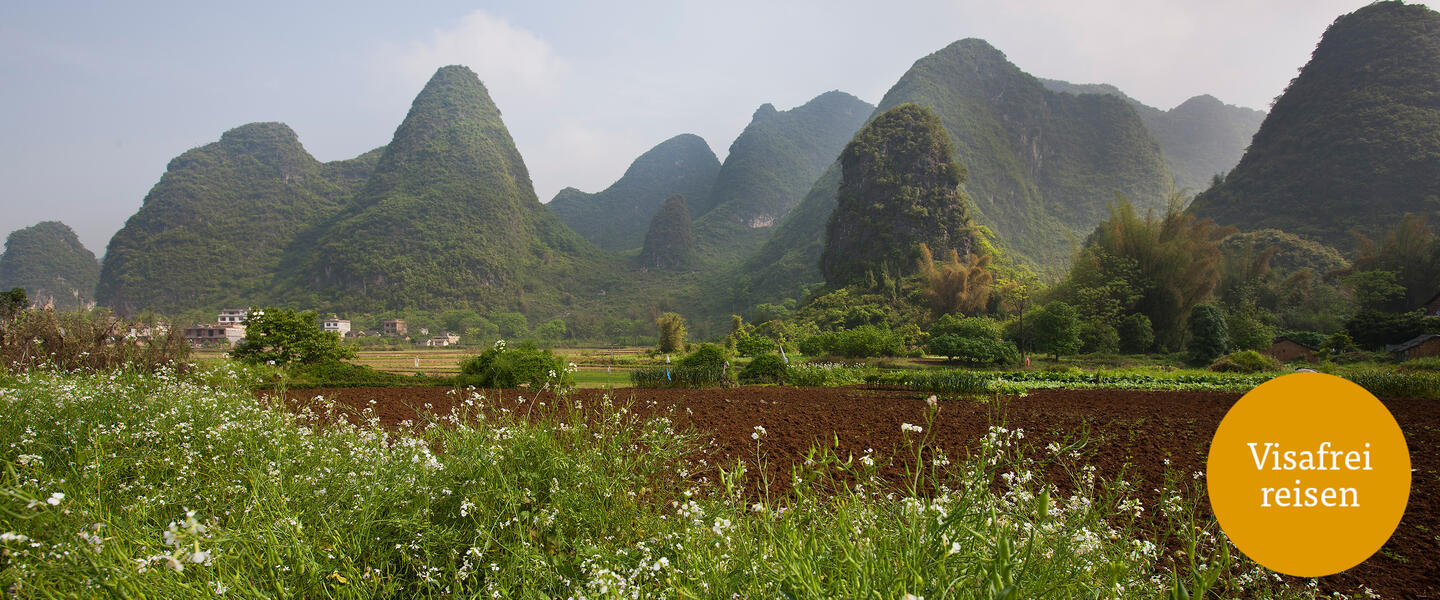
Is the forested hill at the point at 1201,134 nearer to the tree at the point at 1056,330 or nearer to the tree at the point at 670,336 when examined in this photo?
the tree at the point at 1056,330

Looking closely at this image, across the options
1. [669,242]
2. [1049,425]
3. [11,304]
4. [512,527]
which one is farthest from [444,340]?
[512,527]

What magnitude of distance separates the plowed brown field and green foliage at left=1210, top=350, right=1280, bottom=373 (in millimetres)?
8181

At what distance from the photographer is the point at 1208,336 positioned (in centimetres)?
2164

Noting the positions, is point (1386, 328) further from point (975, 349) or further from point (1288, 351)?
point (975, 349)

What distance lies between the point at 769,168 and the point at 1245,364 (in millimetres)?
122807

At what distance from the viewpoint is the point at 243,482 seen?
9.84ft

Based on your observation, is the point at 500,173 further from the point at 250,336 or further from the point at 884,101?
the point at 250,336

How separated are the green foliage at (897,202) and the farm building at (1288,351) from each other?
86.9ft

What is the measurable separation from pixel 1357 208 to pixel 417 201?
10424cm

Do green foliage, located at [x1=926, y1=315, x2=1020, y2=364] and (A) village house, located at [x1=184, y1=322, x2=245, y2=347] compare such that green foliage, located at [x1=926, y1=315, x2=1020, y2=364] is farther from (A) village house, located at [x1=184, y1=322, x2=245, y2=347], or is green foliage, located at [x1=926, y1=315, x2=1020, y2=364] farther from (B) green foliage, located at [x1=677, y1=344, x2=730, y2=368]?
(A) village house, located at [x1=184, y1=322, x2=245, y2=347]

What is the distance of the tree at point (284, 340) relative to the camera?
14.8 meters

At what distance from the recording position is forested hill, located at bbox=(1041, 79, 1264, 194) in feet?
404

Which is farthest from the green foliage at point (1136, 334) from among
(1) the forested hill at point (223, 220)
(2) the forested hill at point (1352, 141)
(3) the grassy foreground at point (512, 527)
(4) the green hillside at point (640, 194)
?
(4) the green hillside at point (640, 194)

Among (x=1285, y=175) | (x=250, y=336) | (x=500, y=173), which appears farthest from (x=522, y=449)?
(x=500, y=173)
